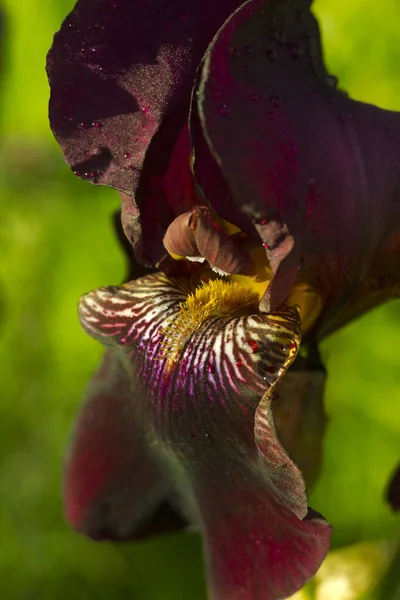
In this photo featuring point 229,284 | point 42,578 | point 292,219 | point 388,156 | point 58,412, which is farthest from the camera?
point 58,412

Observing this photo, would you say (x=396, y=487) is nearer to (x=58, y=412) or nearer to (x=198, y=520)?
(x=198, y=520)

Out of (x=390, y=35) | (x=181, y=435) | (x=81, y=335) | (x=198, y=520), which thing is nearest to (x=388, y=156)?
(x=181, y=435)

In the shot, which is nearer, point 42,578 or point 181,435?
point 181,435

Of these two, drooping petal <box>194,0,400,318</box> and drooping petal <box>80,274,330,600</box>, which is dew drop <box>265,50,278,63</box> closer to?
drooping petal <box>194,0,400,318</box>

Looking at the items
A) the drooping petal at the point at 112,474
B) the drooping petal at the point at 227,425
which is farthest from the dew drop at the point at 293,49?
the drooping petal at the point at 112,474

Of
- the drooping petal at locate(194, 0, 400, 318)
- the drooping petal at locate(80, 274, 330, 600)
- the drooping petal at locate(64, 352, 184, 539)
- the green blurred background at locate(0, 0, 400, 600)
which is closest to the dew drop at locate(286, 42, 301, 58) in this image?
the drooping petal at locate(194, 0, 400, 318)

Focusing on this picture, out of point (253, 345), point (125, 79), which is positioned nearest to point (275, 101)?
point (125, 79)
